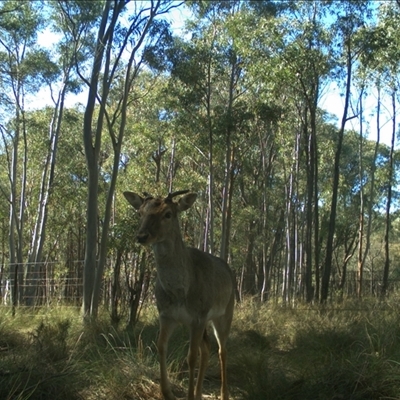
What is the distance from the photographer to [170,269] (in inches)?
247

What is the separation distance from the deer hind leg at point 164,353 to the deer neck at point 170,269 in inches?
13.1

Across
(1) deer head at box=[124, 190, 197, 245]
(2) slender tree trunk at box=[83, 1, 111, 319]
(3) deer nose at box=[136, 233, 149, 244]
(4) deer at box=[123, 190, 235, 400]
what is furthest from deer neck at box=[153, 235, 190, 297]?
(2) slender tree trunk at box=[83, 1, 111, 319]

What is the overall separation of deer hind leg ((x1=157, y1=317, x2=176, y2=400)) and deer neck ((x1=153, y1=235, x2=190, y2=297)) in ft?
1.09

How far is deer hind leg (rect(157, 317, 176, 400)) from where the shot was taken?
6.03 m

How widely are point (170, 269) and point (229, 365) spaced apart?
7.62 ft

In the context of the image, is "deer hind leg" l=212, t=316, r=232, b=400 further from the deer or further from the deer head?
the deer head

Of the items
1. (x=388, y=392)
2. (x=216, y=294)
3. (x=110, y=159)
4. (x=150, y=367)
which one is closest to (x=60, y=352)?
(x=150, y=367)

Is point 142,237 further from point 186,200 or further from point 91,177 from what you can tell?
point 91,177

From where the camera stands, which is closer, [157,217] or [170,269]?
[157,217]

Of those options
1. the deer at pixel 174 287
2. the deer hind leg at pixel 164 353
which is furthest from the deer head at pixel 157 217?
the deer hind leg at pixel 164 353

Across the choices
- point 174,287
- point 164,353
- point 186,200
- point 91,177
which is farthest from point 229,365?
point 91,177

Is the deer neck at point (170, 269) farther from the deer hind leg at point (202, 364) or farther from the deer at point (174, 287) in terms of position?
the deer hind leg at point (202, 364)

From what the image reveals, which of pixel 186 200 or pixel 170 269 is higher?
pixel 186 200

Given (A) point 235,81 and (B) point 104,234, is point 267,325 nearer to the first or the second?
(B) point 104,234
